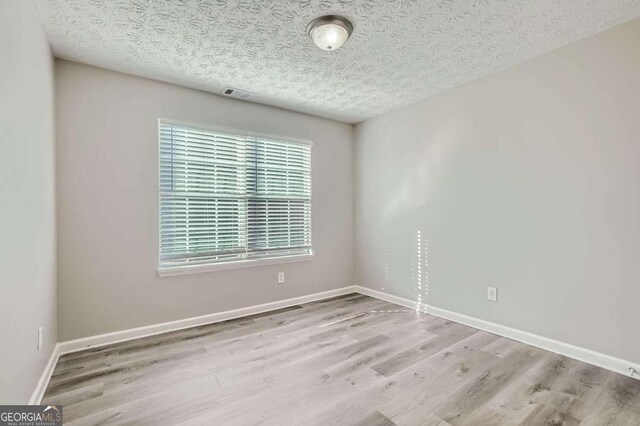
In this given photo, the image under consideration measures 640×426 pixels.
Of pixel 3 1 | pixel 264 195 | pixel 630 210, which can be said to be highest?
pixel 3 1

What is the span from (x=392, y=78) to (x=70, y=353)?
3.75 m

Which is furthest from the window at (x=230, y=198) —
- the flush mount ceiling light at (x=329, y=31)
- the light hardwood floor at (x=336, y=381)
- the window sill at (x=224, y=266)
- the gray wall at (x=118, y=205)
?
the flush mount ceiling light at (x=329, y=31)

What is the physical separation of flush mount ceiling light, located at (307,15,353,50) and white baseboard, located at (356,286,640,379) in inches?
111

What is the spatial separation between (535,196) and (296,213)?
253cm

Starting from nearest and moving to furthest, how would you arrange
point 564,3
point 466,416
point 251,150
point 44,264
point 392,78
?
point 466,416 → point 564,3 → point 44,264 → point 392,78 → point 251,150

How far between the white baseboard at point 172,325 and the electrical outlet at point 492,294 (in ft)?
6.44

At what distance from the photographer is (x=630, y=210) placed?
2.07 m

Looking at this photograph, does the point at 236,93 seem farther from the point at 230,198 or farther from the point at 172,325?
the point at 172,325

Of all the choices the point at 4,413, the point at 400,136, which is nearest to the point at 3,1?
the point at 4,413

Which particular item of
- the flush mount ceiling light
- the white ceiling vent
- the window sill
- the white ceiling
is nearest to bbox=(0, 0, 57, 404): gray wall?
the white ceiling

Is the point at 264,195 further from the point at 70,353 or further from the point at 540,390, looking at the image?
the point at 540,390

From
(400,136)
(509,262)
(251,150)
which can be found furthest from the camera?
(400,136)

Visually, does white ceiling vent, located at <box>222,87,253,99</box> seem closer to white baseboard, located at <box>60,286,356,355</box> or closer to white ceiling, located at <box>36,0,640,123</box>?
white ceiling, located at <box>36,0,640,123</box>

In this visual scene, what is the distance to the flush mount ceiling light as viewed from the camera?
198 centimetres
